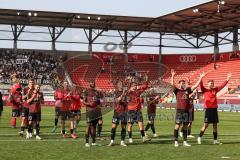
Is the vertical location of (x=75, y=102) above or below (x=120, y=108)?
above

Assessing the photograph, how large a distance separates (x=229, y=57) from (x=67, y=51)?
21177mm

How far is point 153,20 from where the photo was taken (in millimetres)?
58250

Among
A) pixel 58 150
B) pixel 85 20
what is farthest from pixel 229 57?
pixel 58 150

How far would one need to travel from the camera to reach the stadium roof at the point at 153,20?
172 feet

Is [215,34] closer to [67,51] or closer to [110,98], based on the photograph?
[67,51]

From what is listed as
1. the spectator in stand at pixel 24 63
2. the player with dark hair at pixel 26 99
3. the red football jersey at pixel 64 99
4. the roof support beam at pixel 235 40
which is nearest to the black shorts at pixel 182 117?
the red football jersey at pixel 64 99

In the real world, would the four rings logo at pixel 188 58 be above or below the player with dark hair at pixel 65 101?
above

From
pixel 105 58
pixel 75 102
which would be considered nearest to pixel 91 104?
pixel 75 102

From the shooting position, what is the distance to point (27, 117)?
1952cm

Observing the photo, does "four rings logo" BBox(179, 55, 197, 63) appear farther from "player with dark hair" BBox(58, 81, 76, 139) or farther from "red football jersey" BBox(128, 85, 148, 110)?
"red football jersey" BBox(128, 85, 148, 110)

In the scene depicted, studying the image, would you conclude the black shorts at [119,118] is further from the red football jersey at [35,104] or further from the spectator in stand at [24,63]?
the spectator in stand at [24,63]

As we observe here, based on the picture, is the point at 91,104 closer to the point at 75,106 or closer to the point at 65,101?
the point at 65,101

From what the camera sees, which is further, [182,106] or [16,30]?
[16,30]

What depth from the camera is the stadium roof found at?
172ft
